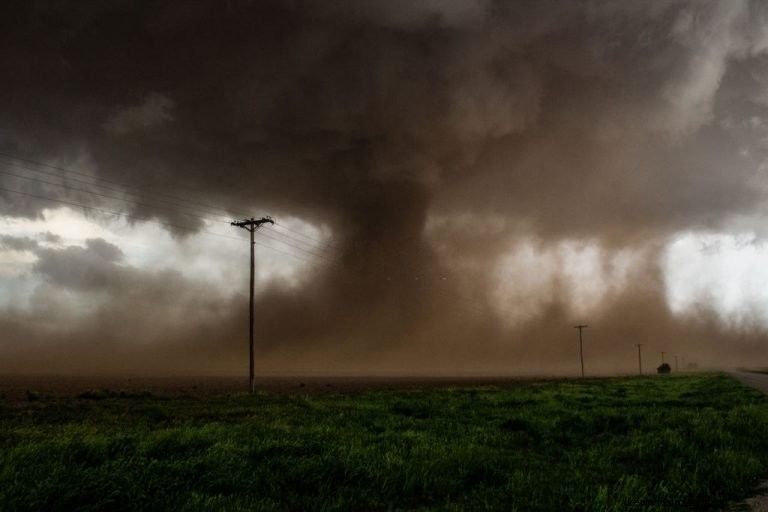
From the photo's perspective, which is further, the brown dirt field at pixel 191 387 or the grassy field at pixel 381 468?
the brown dirt field at pixel 191 387

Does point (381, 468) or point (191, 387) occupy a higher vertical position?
point (381, 468)

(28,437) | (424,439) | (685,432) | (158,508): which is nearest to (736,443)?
(685,432)


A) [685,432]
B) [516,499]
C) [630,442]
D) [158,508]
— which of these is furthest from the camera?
[685,432]

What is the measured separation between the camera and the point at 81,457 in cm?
838

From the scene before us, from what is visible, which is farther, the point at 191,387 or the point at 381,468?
the point at 191,387

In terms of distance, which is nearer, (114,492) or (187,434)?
(114,492)

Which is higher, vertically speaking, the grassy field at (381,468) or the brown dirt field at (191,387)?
the grassy field at (381,468)

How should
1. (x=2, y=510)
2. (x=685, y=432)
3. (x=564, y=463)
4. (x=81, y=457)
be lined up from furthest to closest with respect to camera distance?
1. (x=685, y=432)
2. (x=564, y=463)
3. (x=81, y=457)
4. (x=2, y=510)

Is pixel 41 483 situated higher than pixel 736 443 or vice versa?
pixel 41 483

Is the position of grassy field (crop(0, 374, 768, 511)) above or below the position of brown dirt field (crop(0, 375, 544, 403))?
above

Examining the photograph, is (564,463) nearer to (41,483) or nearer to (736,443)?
(736,443)

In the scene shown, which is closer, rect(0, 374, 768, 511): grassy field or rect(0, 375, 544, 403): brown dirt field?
rect(0, 374, 768, 511): grassy field

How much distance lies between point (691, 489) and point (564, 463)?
2.83m

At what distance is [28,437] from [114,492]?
7.84 m
